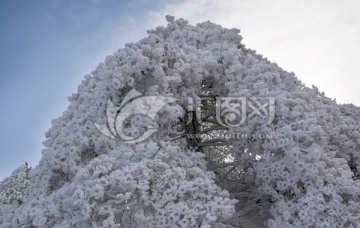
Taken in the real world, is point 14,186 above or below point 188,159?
below

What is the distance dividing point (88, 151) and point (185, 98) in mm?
1469

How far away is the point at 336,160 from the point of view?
4.43 meters

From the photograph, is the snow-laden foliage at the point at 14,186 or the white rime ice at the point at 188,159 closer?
the white rime ice at the point at 188,159

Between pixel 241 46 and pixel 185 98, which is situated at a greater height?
pixel 241 46

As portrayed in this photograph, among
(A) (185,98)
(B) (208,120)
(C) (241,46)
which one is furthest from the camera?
(C) (241,46)

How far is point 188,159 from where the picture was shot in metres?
4.61

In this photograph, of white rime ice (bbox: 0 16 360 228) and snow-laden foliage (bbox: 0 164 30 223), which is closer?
white rime ice (bbox: 0 16 360 228)

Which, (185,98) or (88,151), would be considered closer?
(88,151)

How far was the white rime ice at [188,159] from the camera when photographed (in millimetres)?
3809

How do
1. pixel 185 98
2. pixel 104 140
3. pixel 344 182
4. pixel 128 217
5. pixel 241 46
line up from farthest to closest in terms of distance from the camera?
pixel 241 46, pixel 185 98, pixel 104 140, pixel 344 182, pixel 128 217

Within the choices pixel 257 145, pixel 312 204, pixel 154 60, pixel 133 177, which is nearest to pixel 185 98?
pixel 154 60

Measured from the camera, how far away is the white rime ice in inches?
150

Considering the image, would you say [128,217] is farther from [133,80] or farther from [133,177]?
[133,80]

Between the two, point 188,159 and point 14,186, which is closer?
point 188,159
